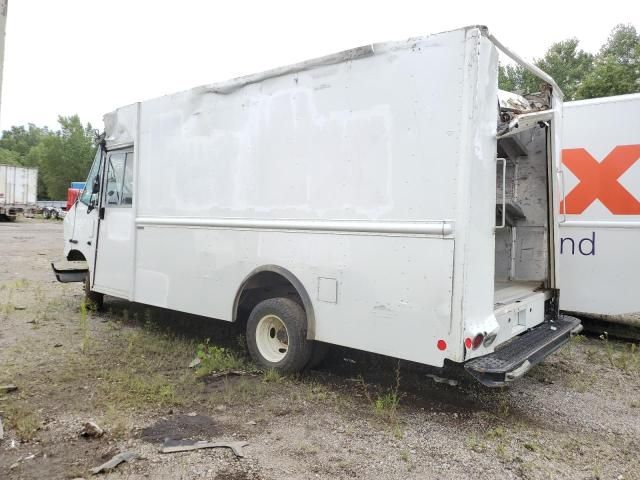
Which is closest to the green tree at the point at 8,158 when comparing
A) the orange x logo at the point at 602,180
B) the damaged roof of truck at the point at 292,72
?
the damaged roof of truck at the point at 292,72

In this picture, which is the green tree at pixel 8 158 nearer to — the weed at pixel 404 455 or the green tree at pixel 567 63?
the green tree at pixel 567 63

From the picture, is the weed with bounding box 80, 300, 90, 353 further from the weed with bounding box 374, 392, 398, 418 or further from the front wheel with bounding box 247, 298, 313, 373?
the weed with bounding box 374, 392, 398, 418

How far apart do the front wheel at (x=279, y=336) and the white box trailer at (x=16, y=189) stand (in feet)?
101

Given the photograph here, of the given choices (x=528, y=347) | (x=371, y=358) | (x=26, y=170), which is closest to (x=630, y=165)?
(x=528, y=347)

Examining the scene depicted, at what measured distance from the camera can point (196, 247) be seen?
216 inches

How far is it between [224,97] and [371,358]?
321 cm

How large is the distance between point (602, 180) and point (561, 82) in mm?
29737

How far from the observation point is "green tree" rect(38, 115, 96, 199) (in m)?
52.3

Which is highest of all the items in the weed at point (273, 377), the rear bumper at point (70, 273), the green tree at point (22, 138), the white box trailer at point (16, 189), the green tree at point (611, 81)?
the green tree at point (22, 138)

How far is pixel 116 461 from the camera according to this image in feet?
10.5

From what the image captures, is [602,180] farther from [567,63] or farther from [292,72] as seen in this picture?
[567,63]

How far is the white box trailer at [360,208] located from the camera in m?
3.64

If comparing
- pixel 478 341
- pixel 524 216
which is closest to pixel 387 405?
pixel 478 341

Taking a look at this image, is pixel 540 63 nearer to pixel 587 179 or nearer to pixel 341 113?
pixel 587 179
